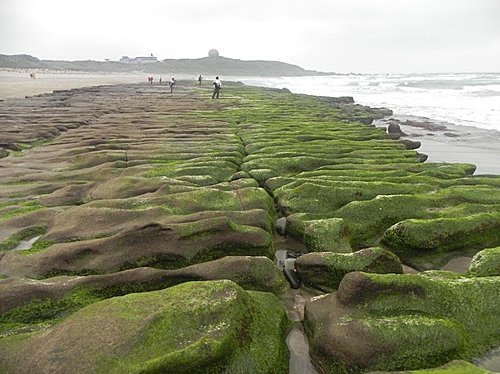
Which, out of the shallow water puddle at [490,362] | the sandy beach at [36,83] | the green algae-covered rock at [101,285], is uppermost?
the sandy beach at [36,83]

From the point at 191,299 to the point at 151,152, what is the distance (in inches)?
508

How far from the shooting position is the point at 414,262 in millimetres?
9062

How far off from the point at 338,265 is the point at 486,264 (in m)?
2.97

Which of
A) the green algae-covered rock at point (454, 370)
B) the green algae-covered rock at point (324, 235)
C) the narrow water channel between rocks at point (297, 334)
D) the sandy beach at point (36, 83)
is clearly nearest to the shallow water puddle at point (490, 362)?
the green algae-covered rock at point (454, 370)

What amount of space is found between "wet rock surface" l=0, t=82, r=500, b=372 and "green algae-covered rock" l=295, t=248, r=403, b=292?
0.03 m

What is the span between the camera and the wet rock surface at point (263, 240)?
590 centimetres

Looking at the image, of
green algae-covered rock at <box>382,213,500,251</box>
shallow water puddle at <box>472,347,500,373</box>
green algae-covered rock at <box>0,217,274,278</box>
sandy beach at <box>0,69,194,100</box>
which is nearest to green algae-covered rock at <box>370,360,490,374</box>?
shallow water puddle at <box>472,347,500,373</box>

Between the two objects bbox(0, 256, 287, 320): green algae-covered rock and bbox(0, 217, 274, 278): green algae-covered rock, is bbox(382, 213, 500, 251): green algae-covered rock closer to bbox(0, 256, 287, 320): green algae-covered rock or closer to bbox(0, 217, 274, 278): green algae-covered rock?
bbox(0, 217, 274, 278): green algae-covered rock

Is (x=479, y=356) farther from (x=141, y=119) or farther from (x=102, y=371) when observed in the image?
(x=141, y=119)

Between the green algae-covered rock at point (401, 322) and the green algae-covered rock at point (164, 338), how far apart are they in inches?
33.0

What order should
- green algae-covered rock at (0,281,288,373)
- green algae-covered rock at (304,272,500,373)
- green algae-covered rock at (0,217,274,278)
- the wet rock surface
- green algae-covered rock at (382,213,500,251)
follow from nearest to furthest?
green algae-covered rock at (0,281,288,373)
green algae-covered rock at (304,272,500,373)
the wet rock surface
green algae-covered rock at (0,217,274,278)
green algae-covered rock at (382,213,500,251)

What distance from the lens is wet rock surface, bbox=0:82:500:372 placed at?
590cm

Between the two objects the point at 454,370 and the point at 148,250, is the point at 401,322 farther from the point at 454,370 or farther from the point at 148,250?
the point at 148,250

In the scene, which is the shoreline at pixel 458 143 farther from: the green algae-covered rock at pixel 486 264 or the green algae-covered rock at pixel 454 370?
the green algae-covered rock at pixel 454 370
